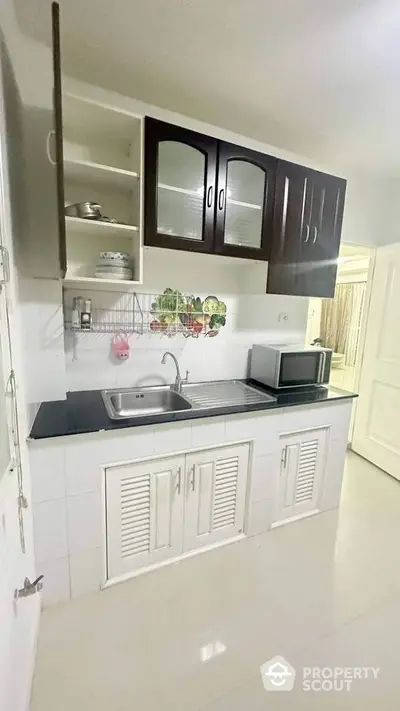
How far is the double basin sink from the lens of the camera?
75.2 inches

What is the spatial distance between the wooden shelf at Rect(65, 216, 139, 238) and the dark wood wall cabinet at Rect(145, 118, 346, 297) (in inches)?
4.7

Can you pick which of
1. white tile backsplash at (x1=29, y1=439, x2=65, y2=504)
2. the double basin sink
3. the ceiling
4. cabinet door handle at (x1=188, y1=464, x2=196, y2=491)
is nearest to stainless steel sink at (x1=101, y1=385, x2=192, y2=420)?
the double basin sink

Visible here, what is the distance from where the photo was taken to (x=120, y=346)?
6.48 feet

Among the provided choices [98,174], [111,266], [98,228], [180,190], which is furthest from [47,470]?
[180,190]

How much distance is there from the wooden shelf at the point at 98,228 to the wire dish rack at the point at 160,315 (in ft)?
1.17

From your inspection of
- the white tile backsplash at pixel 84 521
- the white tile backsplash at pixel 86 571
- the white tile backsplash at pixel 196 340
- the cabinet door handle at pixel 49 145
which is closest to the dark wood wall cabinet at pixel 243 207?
the white tile backsplash at pixel 196 340

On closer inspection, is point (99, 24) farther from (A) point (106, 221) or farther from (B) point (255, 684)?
(B) point (255, 684)

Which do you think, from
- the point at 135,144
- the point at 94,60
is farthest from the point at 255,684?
the point at 94,60

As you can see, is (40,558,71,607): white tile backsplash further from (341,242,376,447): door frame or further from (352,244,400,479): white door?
(341,242,376,447): door frame

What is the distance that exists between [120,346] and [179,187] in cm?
96

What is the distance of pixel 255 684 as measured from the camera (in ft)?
4.01

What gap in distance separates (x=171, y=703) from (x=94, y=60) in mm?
2674

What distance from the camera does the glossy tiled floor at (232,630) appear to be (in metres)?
1.18

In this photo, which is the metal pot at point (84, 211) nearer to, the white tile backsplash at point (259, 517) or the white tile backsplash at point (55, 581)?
the white tile backsplash at point (55, 581)
